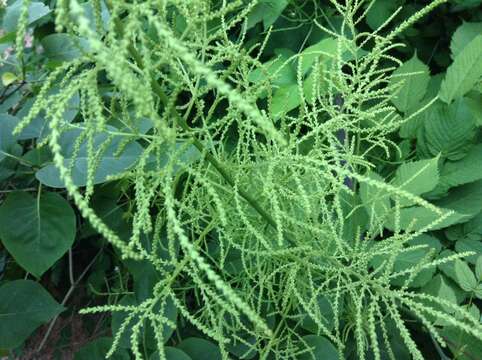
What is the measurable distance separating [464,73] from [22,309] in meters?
0.78

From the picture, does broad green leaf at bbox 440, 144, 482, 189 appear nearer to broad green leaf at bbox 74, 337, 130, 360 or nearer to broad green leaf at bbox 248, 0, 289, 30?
A: broad green leaf at bbox 248, 0, 289, 30

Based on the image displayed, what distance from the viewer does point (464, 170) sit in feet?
2.78

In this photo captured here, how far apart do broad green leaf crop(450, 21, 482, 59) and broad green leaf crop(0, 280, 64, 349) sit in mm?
831

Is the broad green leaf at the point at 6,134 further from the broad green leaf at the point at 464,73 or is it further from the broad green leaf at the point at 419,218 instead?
the broad green leaf at the point at 464,73

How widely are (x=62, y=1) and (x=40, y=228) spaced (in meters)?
0.42

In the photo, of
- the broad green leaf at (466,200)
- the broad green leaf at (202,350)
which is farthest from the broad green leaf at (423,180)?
the broad green leaf at (202,350)

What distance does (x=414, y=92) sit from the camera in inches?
35.8

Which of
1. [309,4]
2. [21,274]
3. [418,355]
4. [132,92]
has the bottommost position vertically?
[21,274]

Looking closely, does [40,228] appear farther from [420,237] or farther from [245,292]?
[420,237]

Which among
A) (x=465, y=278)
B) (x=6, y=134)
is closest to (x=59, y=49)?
(x=6, y=134)

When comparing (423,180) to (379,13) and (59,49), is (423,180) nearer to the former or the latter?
(379,13)

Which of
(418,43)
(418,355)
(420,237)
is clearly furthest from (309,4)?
(418,355)

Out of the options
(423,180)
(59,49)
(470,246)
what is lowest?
(470,246)

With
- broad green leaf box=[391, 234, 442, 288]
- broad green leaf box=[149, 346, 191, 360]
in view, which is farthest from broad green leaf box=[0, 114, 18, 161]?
broad green leaf box=[391, 234, 442, 288]
